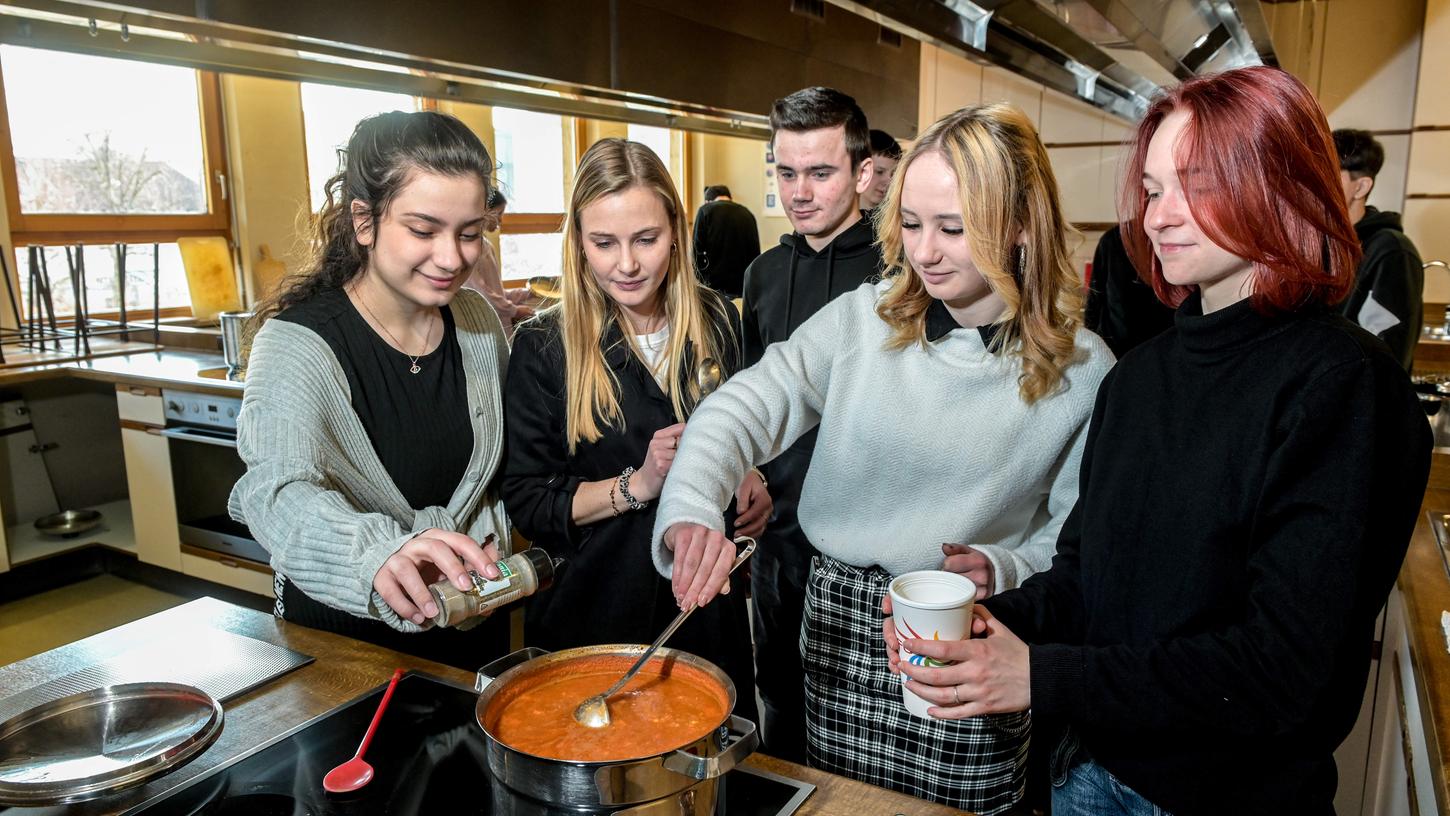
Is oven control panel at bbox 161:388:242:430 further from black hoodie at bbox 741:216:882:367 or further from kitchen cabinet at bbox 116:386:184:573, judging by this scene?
black hoodie at bbox 741:216:882:367

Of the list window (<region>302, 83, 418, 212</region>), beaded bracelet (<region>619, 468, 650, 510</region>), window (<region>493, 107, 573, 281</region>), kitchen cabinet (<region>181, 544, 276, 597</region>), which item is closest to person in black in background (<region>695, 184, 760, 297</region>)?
window (<region>302, 83, 418, 212</region>)

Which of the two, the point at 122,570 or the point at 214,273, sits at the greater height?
the point at 214,273

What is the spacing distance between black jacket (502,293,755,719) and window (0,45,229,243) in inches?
134

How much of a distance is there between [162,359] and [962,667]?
153 inches

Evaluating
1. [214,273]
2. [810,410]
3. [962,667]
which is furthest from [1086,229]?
[962,667]

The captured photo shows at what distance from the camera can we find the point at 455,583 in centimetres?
100

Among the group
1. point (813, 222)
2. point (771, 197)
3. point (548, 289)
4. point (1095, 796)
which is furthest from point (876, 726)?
point (771, 197)

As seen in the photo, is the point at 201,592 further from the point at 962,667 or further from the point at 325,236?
the point at 962,667

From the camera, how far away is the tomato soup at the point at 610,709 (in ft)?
2.85

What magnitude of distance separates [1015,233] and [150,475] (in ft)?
→ 11.6

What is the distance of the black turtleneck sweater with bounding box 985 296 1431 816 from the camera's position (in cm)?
81

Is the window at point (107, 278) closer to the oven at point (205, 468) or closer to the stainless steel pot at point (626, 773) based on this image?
the oven at point (205, 468)

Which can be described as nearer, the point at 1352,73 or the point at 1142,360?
the point at 1142,360

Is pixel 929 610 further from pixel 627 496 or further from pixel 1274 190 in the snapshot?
pixel 627 496
